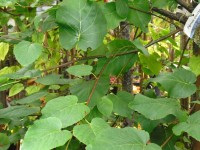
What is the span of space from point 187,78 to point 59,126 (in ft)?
1.06

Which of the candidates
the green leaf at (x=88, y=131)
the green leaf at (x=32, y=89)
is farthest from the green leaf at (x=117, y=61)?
the green leaf at (x=32, y=89)

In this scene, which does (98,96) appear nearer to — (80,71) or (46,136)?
(80,71)

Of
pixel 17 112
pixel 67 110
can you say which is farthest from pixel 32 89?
pixel 67 110

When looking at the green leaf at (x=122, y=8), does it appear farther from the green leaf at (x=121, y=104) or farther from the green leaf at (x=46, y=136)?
the green leaf at (x=46, y=136)

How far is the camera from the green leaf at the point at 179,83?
66 centimetres

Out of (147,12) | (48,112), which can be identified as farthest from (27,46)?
(147,12)

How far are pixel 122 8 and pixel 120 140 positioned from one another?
0.33m

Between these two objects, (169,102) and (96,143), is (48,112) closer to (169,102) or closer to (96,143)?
(96,143)

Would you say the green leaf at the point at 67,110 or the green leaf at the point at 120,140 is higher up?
the green leaf at the point at 67,110

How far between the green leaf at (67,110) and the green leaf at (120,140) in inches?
2.5

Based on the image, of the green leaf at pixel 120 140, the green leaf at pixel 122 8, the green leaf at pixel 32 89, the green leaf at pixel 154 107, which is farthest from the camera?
the green leaf at pixel 32 89

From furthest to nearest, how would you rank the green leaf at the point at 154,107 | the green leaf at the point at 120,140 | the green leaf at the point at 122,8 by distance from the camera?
the green leaf at the point at 122,8 → the green leaf at the point at 154,107 → the green leaf at the point at 120,140

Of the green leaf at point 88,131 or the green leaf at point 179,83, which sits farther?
the green leaf at point 179,83

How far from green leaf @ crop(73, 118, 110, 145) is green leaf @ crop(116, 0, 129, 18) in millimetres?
272
